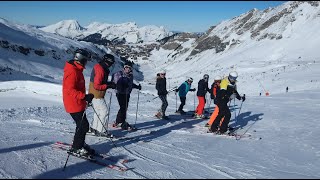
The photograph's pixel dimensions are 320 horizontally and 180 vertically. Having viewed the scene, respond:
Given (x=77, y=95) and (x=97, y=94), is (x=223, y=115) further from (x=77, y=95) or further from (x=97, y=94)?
(x=77, y=95)

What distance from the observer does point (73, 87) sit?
292 inches

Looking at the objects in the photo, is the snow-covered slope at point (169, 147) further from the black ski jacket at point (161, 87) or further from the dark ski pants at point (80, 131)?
the black ski jacket at point (161, 87)

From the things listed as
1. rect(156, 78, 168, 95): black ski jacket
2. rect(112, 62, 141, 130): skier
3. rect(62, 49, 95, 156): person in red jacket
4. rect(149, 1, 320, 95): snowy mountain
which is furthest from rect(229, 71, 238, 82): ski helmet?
rect(149, 1, 320, 95): snowy mountain

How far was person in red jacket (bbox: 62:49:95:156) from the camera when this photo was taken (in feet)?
24.1

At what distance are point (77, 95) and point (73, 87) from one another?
177 mm

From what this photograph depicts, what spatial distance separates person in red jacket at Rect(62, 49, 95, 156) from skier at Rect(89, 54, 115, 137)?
151cm

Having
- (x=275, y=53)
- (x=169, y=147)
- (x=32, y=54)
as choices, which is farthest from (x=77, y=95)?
(x=275, y=53)

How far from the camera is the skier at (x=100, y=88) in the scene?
930 centimetres

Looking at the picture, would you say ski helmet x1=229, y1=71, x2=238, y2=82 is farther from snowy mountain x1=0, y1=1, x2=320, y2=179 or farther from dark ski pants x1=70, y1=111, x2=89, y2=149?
dark ski pants x1=70, y1=111, x2=89, y2=149

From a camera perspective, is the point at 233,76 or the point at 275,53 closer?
the point at 233,76

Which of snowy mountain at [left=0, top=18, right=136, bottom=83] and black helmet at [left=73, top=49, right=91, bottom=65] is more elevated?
snowy mountain at [left=0, top=18, right=136, bottom=83]

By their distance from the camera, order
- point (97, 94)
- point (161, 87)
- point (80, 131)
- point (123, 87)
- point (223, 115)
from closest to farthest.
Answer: point (80, 131) < point (97, 94) < point (123, 87) < point (223, 115) < point (161, 87)

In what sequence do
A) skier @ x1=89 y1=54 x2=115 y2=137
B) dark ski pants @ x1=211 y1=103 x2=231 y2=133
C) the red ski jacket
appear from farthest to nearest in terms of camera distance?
dark ski pants @ x1=211 y1=103 x2=231 y2=133
skier @ x1=89 y1=54 x2=115 y2=137
the red ski jacket

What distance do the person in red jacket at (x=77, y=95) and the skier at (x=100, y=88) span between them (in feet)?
4.95
